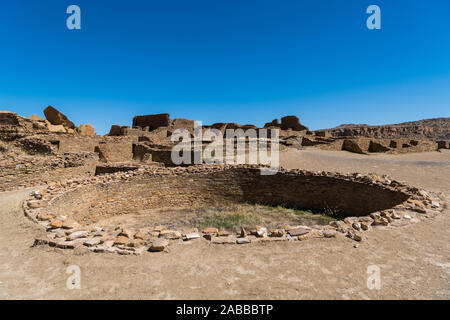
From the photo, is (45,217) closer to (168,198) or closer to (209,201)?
(168,198)

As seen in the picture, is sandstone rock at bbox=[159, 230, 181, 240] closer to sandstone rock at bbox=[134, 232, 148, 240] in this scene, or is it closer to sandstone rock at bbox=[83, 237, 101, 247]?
sandstone rock at bbox=[134, 232, 148, 240]

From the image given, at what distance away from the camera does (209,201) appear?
32.7ft

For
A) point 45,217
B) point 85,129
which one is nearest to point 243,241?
point 45,217

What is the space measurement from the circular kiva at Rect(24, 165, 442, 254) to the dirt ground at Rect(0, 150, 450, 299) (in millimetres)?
258

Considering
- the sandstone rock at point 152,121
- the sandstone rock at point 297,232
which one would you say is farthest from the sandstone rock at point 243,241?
the sandstone rock at point 152,121

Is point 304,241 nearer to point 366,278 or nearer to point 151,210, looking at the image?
point 366,278

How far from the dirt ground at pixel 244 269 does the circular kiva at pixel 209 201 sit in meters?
0.26

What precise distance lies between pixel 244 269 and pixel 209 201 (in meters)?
6.87

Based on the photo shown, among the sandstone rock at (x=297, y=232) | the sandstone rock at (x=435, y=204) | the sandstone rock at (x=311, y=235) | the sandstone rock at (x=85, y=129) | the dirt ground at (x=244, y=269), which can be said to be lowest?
the dirt ground at (x=244, y=269)

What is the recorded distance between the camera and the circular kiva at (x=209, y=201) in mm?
4031

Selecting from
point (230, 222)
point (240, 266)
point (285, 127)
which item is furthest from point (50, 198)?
point (285, 127)

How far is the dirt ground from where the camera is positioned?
2676 millimetres

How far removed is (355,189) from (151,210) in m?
7.88

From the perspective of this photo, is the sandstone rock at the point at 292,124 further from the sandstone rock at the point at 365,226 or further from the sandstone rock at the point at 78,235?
the sandstone rock at the point at 78,235
